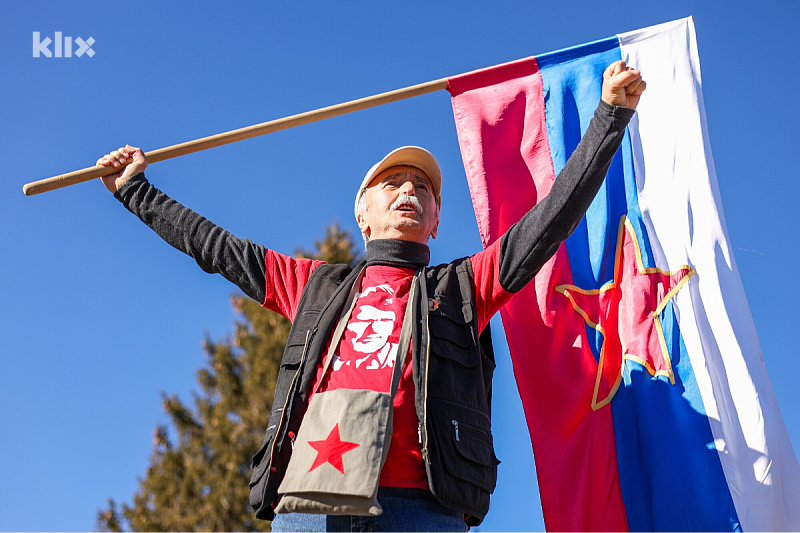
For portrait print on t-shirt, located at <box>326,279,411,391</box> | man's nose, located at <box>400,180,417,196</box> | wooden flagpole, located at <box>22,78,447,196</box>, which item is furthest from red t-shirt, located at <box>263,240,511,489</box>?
wooden flagpole, located at <box>22,78,447,196</box>

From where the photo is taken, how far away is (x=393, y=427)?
3.16 m

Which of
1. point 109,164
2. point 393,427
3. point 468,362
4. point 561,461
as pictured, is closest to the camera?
point 393,427

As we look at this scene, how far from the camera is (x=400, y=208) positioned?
13.2ft

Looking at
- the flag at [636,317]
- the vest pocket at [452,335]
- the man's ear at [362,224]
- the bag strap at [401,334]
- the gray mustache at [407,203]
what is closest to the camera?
the bag strap at [401,334]

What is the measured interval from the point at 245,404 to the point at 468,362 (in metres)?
12.1

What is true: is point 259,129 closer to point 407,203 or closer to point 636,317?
point 407,203

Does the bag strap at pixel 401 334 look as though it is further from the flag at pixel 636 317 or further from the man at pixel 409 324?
the flag at pixel 636 317

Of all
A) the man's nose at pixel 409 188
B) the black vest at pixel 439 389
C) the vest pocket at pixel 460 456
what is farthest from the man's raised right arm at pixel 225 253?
the vest pocket at pixel 460 456

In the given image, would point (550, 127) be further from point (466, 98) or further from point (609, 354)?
point (609, 354)

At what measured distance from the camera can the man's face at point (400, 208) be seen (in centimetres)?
396

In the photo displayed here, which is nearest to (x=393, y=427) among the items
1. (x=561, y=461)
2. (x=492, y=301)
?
(x=492, y=301)

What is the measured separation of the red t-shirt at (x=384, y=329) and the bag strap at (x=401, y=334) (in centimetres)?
2

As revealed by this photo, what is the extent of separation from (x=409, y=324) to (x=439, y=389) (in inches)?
12.3

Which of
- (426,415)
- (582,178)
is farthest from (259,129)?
(426,415)
